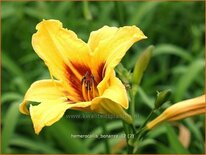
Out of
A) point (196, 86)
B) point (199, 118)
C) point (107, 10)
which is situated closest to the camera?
point (199, 118)

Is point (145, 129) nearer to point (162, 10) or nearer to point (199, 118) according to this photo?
point (199, 118)

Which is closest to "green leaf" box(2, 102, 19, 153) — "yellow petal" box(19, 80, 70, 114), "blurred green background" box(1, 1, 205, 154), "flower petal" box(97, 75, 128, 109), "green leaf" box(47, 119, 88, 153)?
"blurred green background" box(1, 1, 205, 154)

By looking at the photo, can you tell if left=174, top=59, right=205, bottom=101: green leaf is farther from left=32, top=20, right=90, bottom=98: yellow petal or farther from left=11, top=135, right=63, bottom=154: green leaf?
left=32, top=20, right=90, bottom=98: yellow petal

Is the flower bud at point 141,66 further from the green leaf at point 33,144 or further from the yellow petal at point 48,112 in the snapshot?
the green leaf at point 33,144

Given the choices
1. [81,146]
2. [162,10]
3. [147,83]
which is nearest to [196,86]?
[147,83]

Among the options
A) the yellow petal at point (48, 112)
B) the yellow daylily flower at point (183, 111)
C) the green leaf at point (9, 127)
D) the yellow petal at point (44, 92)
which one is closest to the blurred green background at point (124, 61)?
the green leaf at point (9, 127)

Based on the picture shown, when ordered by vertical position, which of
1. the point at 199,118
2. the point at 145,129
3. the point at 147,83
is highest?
the point at 145,129
